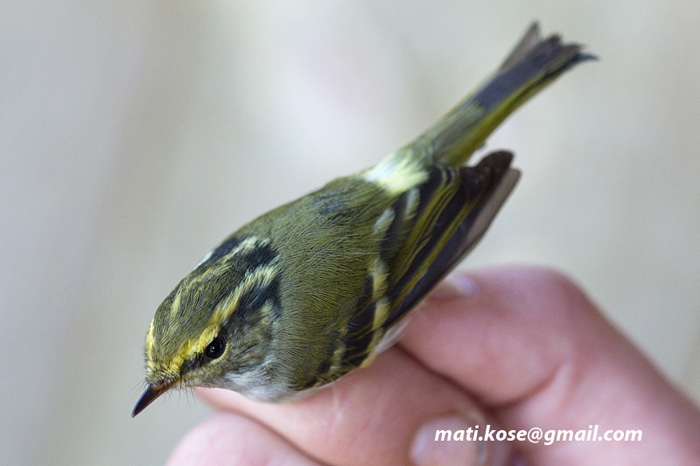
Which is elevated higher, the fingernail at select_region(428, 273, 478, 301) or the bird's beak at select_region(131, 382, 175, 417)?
the bird's beak at select_region(131, 382, 175, 417)

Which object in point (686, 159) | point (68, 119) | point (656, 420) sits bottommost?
point (656, 420)

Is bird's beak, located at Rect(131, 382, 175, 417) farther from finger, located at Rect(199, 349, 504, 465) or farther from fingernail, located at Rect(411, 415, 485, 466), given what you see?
fingernail, located at Rect(411, 415, 485, 466)

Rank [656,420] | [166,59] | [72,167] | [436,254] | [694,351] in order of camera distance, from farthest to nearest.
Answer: [166,59] → [694,351] → [72,167] → [656,420] → [436,254]

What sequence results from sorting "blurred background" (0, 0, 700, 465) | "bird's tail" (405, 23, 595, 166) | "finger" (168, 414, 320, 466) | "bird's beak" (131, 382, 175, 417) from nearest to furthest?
"bird's beak" (131, 382, 175, 417) → "finger" (168, 414, 320, 466) → "bird's tail" (405, 23, 595, 166) → "blurred background" (0, 0, 700, 465)

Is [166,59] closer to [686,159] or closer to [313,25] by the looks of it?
[313,25]

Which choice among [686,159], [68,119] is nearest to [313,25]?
[68,119]

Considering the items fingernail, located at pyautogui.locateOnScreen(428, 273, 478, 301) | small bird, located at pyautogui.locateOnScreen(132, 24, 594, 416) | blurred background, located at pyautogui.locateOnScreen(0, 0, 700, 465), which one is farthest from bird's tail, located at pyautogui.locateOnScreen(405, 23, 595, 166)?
blurred background, located at pyautogui.locateOnScreen(0, 0, 700, 465)
